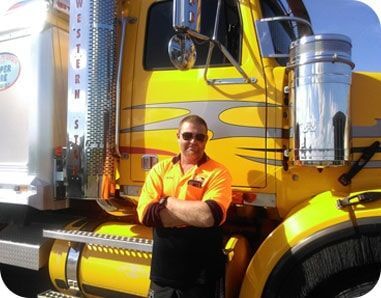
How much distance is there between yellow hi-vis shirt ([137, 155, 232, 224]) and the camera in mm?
2365

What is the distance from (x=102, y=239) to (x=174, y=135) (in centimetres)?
96

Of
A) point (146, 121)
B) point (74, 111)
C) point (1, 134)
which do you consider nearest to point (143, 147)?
point (146, 121)

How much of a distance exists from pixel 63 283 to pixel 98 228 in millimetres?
519

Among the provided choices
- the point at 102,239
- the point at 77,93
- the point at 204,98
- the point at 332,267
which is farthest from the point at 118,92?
the point at 332,267

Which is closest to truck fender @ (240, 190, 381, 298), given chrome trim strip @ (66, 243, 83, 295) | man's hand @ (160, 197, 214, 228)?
man's hand @ (160, 197, 214, 228)

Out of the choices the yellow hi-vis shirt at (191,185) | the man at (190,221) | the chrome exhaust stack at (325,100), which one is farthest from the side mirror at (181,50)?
the chrome exhaust stack at (325,100)

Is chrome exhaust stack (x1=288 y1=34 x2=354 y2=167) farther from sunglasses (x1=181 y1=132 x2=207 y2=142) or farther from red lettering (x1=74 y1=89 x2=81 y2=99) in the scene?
red lettering (x1=74 y1=89 x2=81 y2=99)

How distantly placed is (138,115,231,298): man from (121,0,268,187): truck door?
17.4 inches

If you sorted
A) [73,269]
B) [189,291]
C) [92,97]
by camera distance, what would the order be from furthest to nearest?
1. [73,269]
2. [92,97]
3. [189,291]

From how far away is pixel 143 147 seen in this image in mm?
3164

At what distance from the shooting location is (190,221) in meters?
2.26

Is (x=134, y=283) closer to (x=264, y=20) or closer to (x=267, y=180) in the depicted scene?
(x=267, y=180)

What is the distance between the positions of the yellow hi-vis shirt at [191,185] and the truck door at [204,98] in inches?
16.3

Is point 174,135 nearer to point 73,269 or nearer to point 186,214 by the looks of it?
point 186,214
